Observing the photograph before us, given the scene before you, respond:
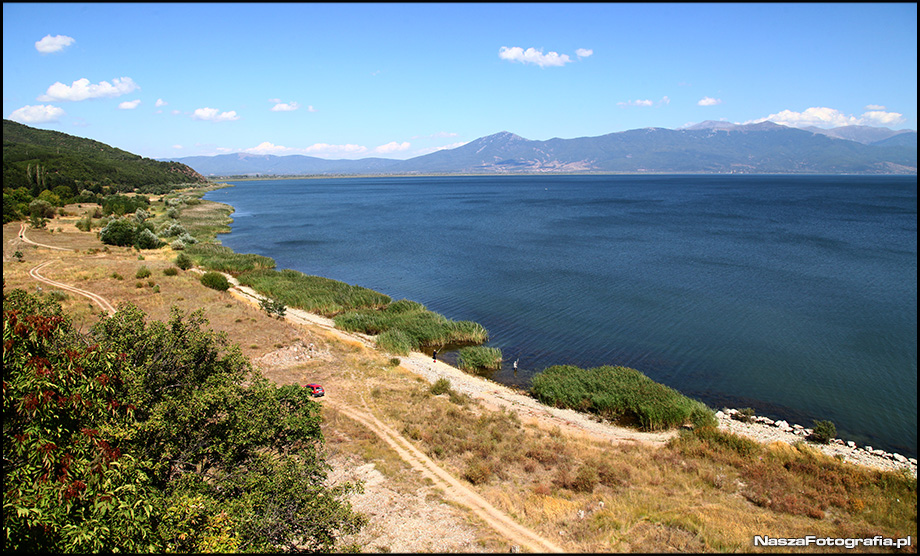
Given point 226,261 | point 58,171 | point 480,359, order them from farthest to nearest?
1. point 58,171
2. point 226,261
3. point 480,359

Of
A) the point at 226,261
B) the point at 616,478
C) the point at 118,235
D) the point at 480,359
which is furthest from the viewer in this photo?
the point at 118,235

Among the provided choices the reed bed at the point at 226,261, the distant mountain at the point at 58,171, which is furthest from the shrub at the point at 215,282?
the distant mountain at the point at 58,171

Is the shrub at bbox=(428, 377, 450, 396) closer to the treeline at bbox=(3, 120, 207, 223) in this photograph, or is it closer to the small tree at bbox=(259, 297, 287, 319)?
the small tree at bbox=(259, 297, 287, 319)

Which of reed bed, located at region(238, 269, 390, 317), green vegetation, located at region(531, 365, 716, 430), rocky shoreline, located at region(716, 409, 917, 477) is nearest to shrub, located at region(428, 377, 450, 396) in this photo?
green vegetation, located at region(531, 365, 716, 430)

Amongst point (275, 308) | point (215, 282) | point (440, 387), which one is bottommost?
point (440, 387)

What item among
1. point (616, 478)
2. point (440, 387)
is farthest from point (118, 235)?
point (616, 478)

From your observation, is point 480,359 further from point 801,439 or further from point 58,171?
point 58,171

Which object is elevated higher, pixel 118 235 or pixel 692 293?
pixel 118 235
